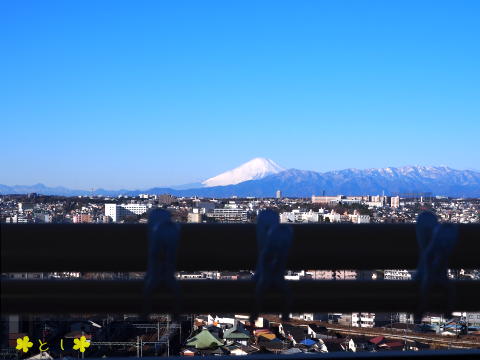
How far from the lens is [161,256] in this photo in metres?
1.53

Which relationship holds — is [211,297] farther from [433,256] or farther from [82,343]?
[82,343]

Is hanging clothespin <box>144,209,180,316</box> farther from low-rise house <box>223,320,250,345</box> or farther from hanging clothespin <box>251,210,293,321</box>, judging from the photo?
low-rise house <box>223,320,250,345</box>

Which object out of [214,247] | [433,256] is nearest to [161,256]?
[214,247]

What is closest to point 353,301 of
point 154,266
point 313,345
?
point 154,266

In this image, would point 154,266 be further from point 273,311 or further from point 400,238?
point 400,238

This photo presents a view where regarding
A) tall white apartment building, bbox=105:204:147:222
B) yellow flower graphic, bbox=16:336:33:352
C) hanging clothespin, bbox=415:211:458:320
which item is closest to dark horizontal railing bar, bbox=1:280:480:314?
hanging clothespin, bbox=415:211:458:320

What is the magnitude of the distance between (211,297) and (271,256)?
19 centimetres

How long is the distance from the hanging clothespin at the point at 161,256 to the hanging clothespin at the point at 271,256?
0.19 metres

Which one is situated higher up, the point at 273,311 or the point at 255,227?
the point at 255,227

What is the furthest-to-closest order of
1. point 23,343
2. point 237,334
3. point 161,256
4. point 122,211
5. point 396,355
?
point 122,211
point 237,334
point 23,343
point 396,355
point 161,256

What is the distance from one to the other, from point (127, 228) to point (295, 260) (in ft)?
1.33

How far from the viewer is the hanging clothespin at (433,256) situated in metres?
1.57

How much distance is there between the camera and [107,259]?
159 cm

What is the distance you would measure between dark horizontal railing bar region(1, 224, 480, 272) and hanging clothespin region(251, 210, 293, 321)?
0.06 m
